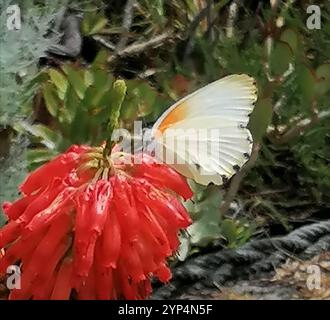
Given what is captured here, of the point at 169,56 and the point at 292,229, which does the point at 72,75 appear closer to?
the point at 169,56

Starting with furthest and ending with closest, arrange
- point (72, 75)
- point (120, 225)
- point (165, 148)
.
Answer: point (72, 75) → point (165, 148) → point (120, 225)

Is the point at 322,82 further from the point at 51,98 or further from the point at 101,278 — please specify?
the point at 101,278

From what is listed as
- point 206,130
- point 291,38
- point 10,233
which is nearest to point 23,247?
point 10,233

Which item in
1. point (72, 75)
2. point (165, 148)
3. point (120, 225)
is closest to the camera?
point (120, 225)

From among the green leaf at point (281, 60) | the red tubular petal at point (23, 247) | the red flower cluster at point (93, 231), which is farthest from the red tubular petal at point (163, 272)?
the green leaf at point (281, 60)

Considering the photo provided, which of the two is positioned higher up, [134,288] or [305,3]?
[305,3]

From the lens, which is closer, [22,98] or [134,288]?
[134,288]
